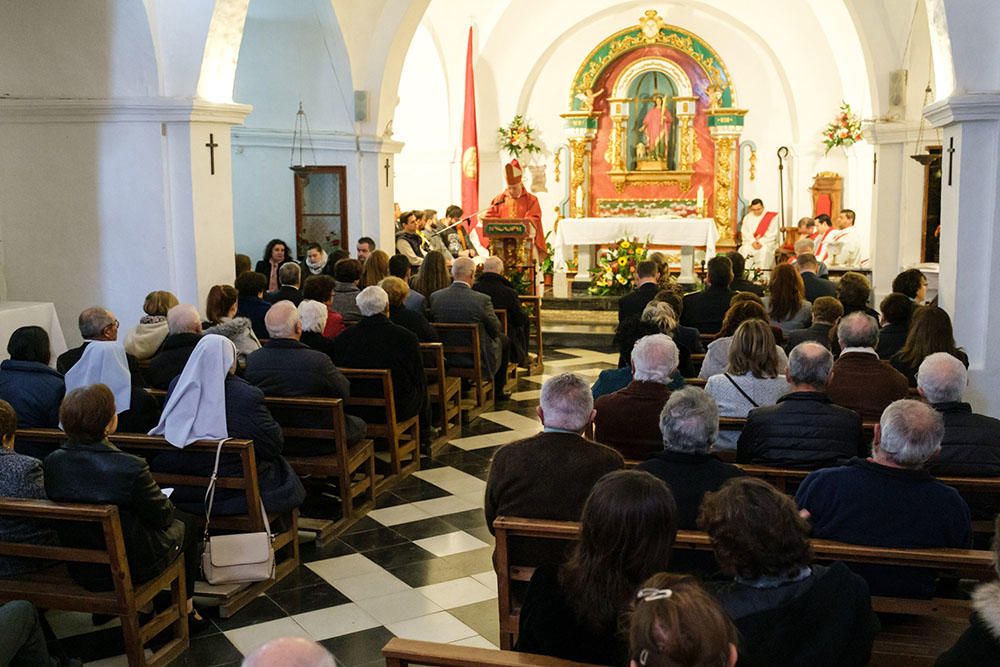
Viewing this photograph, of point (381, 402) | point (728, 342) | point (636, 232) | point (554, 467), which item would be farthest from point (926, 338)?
point (636, 232)

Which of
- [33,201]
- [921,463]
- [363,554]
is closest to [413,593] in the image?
[363,554]

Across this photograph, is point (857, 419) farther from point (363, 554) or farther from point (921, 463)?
point (363, 554)

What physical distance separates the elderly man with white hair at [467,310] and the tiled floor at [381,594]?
1732 millimetres

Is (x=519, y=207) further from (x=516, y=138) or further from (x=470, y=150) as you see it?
(x=516, y=138)

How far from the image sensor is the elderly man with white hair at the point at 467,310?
8.18 meters

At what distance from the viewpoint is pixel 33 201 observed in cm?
769

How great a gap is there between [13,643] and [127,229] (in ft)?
16.7

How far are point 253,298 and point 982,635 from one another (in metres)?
5.83

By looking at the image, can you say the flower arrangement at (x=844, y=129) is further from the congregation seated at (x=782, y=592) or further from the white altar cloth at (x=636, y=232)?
the congregation seated at (x=782, y=592)

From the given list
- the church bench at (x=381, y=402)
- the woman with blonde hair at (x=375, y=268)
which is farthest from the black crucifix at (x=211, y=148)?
the church bench at (x=381, y=402)

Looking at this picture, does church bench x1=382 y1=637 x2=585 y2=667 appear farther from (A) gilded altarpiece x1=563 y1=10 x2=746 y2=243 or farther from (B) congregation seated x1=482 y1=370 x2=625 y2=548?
(A) gilded altarpiece x1=563 y1=10 x2=746 y2=243

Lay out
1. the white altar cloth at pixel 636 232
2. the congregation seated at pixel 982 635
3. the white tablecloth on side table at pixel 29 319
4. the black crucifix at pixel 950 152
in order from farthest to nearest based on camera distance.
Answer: the white altar cloth at pixel 636 232, the white tablecloth on side table at pixel 29 319, the black crucifix at pixel 950 152, the congregation seated at pixel 982 635

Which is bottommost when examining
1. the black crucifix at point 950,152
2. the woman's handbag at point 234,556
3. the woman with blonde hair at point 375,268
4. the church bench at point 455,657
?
the woman's handbag at point 234,556

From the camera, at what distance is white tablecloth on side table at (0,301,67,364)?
6898 millimetres
